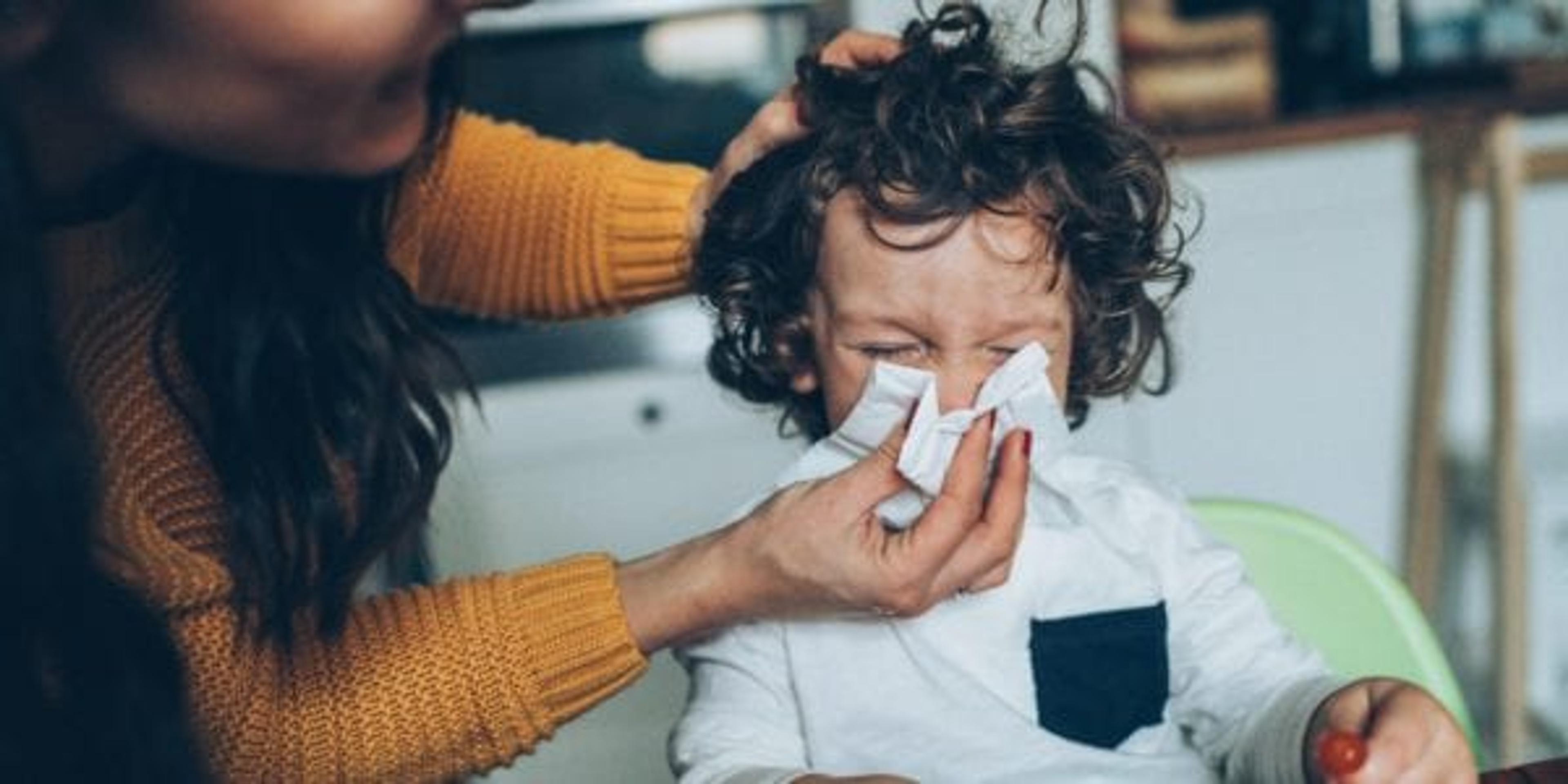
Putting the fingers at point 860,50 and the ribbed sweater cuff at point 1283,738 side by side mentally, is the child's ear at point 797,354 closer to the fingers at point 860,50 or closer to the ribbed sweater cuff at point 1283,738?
the fingers at point 860,50

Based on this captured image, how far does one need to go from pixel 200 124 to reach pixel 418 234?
0.40 meters

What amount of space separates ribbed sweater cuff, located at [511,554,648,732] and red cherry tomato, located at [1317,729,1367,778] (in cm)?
37

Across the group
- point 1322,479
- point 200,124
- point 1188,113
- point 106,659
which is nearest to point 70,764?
point 106,659

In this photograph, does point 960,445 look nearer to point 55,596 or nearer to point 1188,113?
point 55,596

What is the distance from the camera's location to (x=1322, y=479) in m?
2.32

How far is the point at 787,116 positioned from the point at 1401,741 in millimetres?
508

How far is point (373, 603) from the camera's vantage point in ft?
3.22

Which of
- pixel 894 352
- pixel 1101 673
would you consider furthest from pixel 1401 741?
pixel 894 352

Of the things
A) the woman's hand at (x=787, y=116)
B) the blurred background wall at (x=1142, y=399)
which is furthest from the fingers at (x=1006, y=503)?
the blurred background wall at (x=1142, y=399)

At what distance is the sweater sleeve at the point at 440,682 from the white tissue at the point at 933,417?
168 mm

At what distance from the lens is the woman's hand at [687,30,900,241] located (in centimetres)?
106

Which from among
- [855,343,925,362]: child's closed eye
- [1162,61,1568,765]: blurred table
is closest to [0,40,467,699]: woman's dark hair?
[855,343,925,362]: child's closed eye

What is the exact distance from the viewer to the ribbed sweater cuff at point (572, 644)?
3.11ft

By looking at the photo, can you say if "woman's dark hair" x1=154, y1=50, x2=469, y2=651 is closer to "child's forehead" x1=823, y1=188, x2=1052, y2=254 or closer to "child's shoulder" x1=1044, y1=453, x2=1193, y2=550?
"child's forehead" x1=823, y1=188, x2=1052, y2=254
